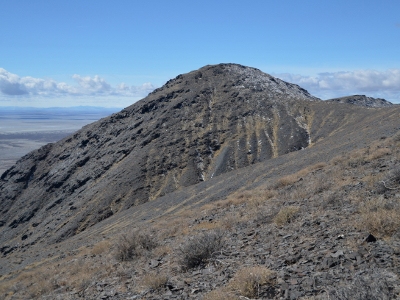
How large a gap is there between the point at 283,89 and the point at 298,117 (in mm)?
16021

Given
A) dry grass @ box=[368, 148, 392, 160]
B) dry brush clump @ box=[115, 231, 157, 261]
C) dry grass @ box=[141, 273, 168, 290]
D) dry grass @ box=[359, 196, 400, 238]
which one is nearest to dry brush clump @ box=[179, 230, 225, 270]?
dry grass @ box=[141, 273, 168, 290]

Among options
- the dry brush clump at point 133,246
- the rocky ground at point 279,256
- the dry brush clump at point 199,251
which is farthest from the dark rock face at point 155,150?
the dry brush clump at point 199,251

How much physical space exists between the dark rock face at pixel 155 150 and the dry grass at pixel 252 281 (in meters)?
38.9

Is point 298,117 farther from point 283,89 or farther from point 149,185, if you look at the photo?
point 149,185

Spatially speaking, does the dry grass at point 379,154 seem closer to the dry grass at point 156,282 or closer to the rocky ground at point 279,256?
Result: the rocky ground at point 279,256

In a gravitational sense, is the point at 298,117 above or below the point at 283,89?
below

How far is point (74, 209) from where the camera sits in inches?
1854

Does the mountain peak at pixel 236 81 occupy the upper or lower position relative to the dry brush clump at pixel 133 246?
upper

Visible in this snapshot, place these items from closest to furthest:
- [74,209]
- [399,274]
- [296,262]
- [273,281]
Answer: [399,274], [273,281], [296,262], [74,209]

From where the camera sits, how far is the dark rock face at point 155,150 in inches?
1884

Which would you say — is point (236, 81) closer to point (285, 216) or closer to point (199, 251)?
point (285, 216)

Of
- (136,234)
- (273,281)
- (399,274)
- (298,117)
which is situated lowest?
(136,234)

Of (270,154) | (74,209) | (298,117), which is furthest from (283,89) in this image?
(74,209)

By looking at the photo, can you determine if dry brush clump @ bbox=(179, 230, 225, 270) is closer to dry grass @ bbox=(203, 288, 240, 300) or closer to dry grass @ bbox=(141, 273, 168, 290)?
dry grass @ bbox=(141, 273, 168, 290)
